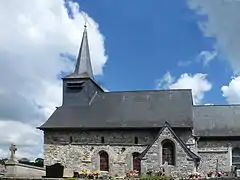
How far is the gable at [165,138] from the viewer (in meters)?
28.6

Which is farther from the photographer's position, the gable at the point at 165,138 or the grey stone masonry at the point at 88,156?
the grey stone masonry at the point at 88,156

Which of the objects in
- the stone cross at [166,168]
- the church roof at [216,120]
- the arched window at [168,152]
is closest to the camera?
the stone cross at [166,168]

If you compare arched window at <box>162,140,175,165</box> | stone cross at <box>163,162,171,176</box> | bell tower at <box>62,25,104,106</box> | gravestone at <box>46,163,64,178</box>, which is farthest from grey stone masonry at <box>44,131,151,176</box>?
gravestone at <box>46,163,64,178</box>

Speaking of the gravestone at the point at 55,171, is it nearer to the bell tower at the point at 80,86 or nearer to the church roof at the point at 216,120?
the bell tower at the point at 80,86

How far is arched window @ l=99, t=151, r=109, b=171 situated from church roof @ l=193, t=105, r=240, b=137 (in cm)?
720

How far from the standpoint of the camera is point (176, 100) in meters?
33.8

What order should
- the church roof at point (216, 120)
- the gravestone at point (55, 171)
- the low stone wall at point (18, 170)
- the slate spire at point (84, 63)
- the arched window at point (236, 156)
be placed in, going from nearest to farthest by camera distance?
the low stone wall at point (18, 170)
the gravestone at point (55, 171)
the arched window at point (236, 156)
the church roof at point (216, 120)
the slate spire at point (84, 63)

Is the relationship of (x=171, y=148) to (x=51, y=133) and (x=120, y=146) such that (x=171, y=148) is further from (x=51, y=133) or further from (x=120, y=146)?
(x=51, y=133)

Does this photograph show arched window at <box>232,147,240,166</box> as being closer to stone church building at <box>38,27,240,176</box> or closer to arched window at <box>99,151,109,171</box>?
stone church building at <box>38,27,240,176</box>

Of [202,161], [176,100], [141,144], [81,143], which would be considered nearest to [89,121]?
[81,143]

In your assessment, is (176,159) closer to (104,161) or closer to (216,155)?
(216,155)

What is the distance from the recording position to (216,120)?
110ft

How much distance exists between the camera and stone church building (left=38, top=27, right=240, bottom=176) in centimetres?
3144

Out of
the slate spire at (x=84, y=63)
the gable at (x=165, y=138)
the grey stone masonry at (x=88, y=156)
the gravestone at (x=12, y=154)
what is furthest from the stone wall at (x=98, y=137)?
the gravestone at (x=12, y=154)
